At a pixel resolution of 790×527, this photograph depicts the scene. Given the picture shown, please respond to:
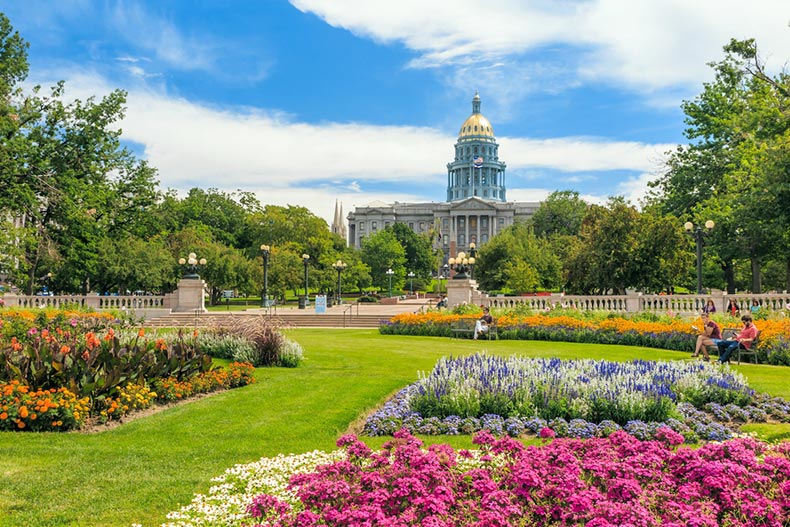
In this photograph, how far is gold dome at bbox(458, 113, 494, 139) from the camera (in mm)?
166750

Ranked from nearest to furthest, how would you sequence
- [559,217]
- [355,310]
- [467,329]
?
1. [467,329]
2. [355,310]
3. [559,217]

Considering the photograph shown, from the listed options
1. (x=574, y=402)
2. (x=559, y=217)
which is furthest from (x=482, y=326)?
(x=559, y=217)

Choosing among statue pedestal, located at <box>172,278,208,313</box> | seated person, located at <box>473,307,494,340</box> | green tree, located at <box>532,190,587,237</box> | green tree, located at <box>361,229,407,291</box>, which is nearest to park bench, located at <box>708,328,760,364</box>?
seated person, located at <box>473,307,494,340</box>

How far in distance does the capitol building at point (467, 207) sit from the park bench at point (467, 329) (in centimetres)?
11413

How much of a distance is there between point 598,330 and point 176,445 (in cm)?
1821

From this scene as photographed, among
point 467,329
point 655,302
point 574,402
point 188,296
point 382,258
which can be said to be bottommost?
point 467,329

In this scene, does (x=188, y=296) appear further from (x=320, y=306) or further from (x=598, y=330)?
(x=598, y=330)

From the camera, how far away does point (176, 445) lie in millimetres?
8141

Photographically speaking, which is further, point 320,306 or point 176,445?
point 320,306

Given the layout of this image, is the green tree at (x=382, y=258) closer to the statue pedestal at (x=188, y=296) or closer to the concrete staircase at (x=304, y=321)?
the concrete staircase at (x=304, y=321)

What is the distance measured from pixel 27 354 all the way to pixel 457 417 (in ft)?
22.9

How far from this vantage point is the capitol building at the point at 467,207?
493 ft

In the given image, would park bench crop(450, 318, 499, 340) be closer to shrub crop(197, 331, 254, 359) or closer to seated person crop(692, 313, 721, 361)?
seated person crop(692, 313, 721, 361)

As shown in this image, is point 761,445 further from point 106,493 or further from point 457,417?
point 106,493
